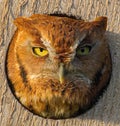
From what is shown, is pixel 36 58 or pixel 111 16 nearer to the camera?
pixel 36 58

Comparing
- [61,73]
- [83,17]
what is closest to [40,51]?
[61,73]

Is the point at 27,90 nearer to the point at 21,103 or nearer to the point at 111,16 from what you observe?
the point at 21,103

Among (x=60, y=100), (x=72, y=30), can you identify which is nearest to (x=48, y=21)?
(x=72, y=30)

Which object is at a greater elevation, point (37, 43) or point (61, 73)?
point (37, 43)

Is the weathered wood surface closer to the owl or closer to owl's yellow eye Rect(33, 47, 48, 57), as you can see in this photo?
the owl

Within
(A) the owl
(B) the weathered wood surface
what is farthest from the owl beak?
(B) the weathered wood surface

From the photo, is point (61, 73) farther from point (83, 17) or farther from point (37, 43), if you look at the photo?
point (83, 17)
